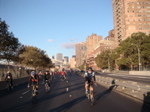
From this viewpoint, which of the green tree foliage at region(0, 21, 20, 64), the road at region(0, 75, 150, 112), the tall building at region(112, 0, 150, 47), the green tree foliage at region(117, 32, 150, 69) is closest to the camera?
the road at region(0, 75, 150, 112)

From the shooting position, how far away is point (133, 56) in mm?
62938

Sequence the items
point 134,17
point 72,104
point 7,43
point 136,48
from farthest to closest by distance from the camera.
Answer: point 134,17, point 136,48, point 7,43, point 72,104

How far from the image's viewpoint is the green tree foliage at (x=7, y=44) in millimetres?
32406

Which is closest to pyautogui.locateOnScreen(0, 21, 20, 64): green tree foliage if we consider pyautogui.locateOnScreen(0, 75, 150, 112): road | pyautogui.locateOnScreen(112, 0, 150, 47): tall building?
pyautogui.locateOnScreen(0, 75, 150, 112): road

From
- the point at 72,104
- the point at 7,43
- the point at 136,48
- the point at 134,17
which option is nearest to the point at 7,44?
the point at 7,43

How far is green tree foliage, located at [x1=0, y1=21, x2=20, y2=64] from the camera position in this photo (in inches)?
1276

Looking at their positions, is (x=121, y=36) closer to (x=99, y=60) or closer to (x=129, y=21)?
(x=129, y=21)

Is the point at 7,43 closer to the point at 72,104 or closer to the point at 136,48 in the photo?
the point at 72,104

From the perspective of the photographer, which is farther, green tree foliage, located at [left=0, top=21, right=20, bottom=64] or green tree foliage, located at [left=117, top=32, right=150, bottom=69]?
green tree foliage, located at [left=117, top=32, right=150, bottom=69]

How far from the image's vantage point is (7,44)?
110 feet

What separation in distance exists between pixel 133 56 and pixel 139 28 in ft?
94.1

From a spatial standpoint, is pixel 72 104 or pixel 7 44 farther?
pixel 7 44

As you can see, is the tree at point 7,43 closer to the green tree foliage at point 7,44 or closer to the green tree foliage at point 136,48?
the green tree foliage at point 7,44

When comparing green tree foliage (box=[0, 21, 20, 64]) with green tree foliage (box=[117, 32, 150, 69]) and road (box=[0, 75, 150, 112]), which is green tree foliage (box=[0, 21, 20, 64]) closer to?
road (box=[0, 75, 150, 112])
